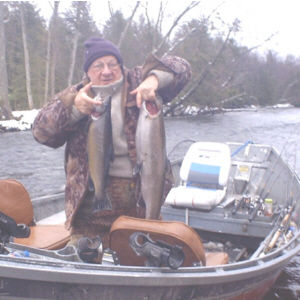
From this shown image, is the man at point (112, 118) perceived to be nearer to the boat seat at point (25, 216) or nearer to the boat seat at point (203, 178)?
the boat seat at point (25, 216)

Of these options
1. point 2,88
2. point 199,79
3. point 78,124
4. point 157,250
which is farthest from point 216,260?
point 199,79

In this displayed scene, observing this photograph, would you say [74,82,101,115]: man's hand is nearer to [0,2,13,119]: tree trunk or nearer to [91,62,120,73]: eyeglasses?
[91,62,120,73]: eyeglasses

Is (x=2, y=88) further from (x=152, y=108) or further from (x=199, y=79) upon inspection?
(x=152, y=108)

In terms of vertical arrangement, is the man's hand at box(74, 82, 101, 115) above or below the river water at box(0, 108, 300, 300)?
above

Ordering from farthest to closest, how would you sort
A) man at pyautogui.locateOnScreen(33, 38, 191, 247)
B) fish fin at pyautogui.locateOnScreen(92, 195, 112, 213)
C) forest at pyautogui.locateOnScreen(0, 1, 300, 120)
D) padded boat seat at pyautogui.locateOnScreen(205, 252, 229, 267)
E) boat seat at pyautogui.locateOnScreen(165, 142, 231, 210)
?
1. forest at pyautogui.locateOnScreen(0, 1, 300, 120)
2. boat seat at pyautogui.locateOnScreen(165, 142, 231, 210)
3. padded boat seat at pyautogui.locateOnScreen(205, 252, 229, 267)
4. fish fin at pyautogui.locateOnScreen(92, 195, 112, 213)
5. man at pyautogui.locateOnScreen(33, 38, 191, 247)

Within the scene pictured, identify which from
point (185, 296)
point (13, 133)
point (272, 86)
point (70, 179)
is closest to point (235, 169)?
point (185, 296)

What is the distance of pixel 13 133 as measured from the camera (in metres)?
20.5

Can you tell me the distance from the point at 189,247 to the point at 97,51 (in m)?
1.36

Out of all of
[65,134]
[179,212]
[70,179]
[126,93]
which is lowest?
[179,212]

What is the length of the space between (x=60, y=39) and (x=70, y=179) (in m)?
32.8

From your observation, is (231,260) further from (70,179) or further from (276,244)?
(70,179)

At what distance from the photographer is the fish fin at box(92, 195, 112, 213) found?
2573 mm

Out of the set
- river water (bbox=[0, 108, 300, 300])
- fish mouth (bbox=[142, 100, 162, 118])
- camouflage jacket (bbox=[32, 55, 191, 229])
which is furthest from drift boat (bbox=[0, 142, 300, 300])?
river water (bbox=[0, 108, 300, 300])

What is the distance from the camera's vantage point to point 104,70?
248 cm
